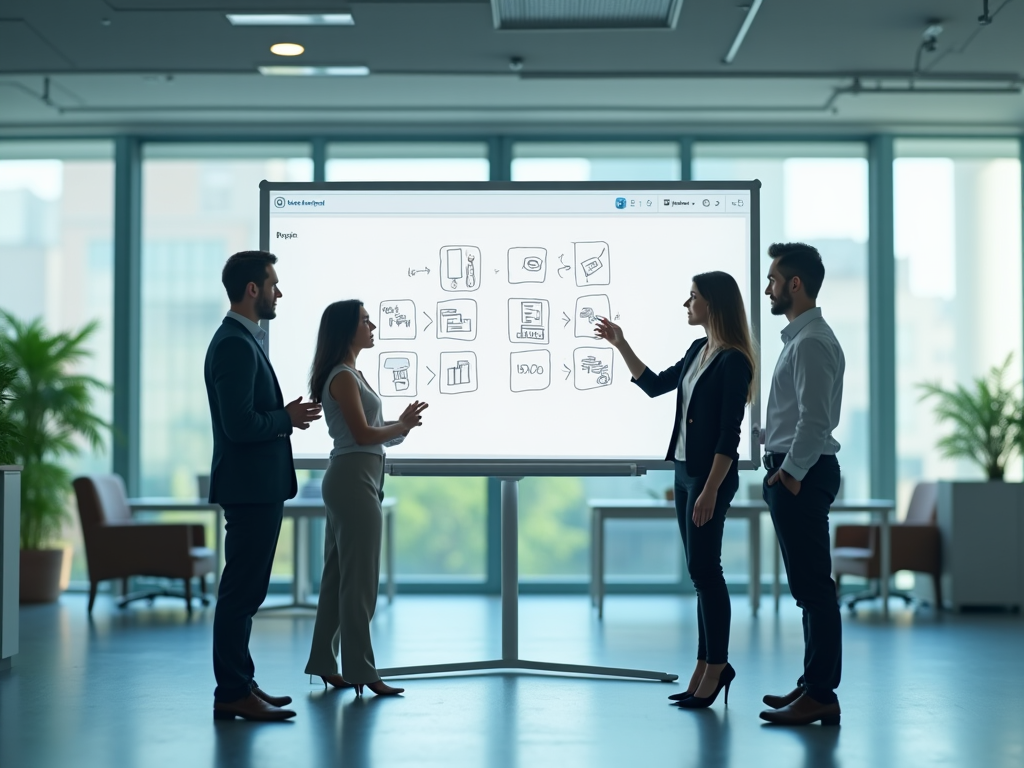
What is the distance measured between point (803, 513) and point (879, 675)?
5.34 feet

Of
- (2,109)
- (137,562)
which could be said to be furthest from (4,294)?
(137,562)

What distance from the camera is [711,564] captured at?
4371 millimetres

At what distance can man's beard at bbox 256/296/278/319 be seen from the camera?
431cm

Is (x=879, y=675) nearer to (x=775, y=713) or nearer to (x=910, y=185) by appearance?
(x=775, y=713)

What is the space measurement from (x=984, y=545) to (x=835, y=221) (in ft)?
9.59

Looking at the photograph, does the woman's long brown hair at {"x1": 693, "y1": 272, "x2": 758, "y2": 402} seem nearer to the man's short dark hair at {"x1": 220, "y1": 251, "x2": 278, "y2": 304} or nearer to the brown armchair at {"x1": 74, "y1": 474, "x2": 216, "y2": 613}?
the man's short dark hair at {"x1": 220, "y1": 251, "x2": 278, "y2": 304}

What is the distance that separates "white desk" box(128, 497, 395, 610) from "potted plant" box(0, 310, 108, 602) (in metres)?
0.68

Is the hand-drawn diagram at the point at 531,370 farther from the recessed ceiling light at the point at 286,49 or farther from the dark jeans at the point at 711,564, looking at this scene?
the recessed ceiling light at the point at 286,49

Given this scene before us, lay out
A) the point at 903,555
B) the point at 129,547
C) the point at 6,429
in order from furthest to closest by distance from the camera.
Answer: the point at 903,555 → the point at 129,547 → the point at 6,429

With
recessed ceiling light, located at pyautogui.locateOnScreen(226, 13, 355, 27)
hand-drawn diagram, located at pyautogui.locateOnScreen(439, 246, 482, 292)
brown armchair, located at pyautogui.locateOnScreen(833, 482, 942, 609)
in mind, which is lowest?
brown armchair, located at pyautogui.locateOnScreen(833, 482, 942, 609)

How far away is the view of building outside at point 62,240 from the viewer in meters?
9.09

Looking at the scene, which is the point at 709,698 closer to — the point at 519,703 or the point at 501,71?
the point at 519,703

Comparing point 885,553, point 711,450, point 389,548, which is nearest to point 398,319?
point 711,450

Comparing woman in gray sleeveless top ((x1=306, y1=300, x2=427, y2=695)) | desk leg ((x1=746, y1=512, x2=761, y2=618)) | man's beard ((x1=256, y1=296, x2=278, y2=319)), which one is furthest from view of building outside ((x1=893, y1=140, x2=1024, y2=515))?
man's beard ((x1=256, y1=296, x2=278, y2=319))
